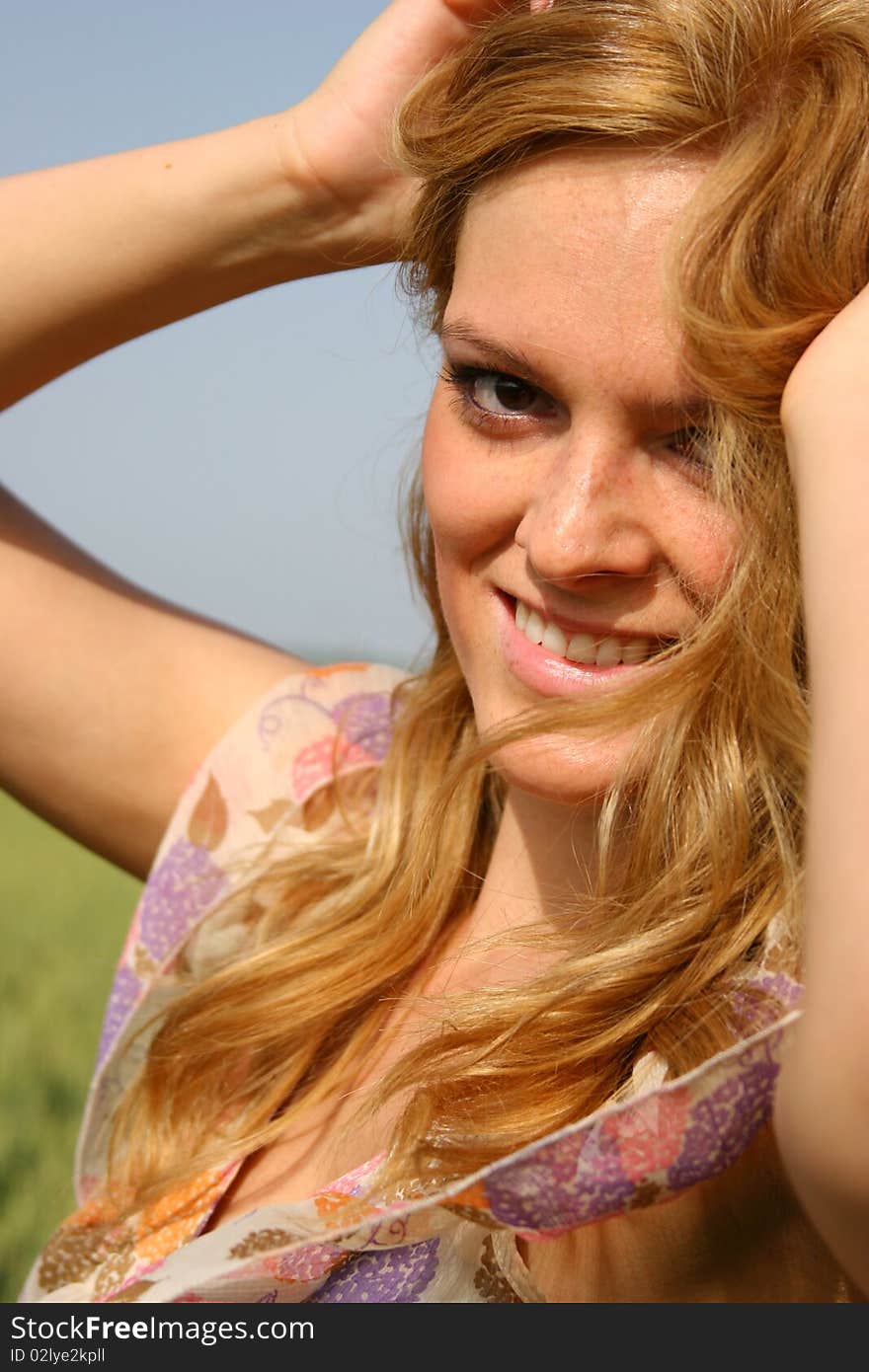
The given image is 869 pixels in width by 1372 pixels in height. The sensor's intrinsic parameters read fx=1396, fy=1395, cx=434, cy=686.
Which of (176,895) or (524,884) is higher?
(524,884)

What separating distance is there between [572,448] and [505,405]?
6.1 inches

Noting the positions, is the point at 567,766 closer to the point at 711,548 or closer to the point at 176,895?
the point at 711,548

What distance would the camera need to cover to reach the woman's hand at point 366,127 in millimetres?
1932

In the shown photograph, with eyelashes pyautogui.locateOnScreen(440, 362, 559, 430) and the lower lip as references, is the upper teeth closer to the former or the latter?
the lower lip

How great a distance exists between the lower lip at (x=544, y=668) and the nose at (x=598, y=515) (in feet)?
0.42

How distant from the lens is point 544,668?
5.40 feet

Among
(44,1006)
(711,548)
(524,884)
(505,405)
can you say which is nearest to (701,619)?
(711,548)

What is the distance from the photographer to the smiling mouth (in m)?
1.59

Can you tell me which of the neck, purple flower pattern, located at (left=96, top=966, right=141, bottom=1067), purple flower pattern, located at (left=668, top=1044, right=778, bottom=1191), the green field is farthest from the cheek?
the green field

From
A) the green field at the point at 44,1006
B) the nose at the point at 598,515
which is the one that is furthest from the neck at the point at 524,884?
the green field at the point at 44,1006

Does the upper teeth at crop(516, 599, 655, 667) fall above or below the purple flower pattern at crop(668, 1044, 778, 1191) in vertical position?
above

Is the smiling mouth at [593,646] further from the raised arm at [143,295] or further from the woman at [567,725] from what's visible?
the raised arm at [143,295]

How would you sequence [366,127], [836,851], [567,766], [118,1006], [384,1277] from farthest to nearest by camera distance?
[118,1006] → [366,127] → [567,766] → [384,1277] → [836,851]

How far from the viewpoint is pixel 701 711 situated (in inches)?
59.9
